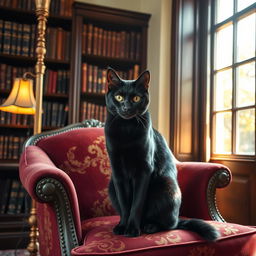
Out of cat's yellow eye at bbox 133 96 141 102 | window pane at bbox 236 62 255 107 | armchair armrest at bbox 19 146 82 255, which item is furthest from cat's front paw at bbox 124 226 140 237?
window pane at bbox 236 62 255 107

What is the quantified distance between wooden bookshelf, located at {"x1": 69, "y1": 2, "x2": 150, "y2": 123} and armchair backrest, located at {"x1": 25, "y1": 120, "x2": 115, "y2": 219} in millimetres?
999

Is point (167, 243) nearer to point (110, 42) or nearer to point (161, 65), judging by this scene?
point (161, 65)

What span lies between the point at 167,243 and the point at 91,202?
0.58 m

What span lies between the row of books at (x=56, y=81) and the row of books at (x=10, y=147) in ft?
1.52

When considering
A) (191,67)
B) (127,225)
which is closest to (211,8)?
(191,67)

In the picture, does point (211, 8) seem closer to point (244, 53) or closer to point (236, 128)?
point (244, 53)

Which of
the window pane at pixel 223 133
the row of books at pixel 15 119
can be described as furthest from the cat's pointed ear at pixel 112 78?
the row of books at pixel 15 119

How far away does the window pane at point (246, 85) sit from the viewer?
209cm

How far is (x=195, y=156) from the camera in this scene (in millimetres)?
2521

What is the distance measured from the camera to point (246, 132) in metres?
2.11

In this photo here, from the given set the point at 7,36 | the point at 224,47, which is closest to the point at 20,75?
the point at 7,36

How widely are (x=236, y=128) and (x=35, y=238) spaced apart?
4.80ft

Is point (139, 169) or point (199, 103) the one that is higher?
point (199, 103)

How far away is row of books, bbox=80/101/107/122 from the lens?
8.84 ft
